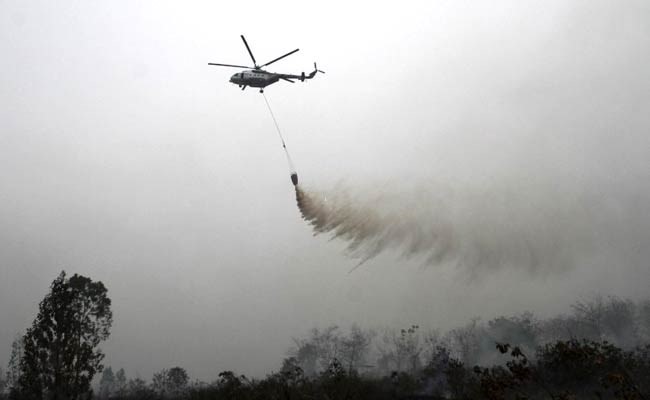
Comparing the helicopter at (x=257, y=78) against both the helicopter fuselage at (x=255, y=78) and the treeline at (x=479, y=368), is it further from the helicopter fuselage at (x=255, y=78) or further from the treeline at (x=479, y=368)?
the treeline at (x=479, y=368)

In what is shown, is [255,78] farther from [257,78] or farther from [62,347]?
[62,347]

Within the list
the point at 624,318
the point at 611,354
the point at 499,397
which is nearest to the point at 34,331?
the point at 499,397

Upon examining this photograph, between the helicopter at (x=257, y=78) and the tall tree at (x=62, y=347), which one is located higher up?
the helicopter at (x=257, y=78)

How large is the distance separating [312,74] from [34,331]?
30070mm

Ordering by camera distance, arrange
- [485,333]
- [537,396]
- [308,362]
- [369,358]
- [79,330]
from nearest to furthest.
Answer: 1. [537,396]
2. [79,330]
3. [485,333]
4. [308,362]
5. [369,358]

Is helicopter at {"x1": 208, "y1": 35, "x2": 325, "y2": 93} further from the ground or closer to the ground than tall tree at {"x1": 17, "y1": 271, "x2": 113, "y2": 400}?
further from the ground

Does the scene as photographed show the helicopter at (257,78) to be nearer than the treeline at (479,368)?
No

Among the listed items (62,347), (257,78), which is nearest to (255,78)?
(257,78)

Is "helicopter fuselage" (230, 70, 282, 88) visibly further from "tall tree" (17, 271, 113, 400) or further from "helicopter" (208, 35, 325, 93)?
"tall tree" (17, 271, 113, 400)

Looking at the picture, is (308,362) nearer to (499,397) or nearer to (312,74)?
(312,74)

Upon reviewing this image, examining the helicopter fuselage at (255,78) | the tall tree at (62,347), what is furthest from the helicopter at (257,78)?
the tall tree at (62,347)

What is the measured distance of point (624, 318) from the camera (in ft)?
313

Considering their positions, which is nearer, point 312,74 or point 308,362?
point 312,74

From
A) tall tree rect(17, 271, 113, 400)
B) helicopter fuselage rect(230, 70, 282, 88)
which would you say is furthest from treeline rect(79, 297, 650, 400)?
helicopter fuselage rect(230, 70, 282, 88)
